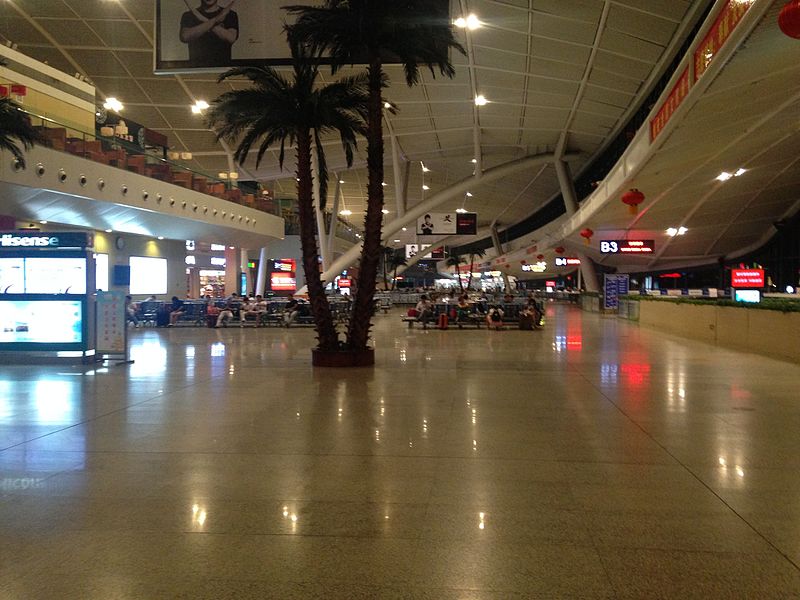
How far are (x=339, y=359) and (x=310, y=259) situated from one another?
235 centimetres

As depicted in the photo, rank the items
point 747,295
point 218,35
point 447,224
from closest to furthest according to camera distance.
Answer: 1. point 218,35
2. point 747,295
3. point 447,224

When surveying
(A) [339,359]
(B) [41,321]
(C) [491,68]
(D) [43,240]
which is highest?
(C) [491,68]

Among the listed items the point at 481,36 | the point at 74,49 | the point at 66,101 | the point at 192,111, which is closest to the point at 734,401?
the point at 481,36

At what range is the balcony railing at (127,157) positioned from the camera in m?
21.8

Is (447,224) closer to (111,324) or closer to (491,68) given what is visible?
(491,68)

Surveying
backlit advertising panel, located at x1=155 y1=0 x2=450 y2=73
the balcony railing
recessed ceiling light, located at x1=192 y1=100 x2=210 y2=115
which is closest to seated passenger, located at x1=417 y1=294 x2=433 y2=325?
the balcony railing

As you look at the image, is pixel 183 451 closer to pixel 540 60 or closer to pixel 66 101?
pixel 66 101

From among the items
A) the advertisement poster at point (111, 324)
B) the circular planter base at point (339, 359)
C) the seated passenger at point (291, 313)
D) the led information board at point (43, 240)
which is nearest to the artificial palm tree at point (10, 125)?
the led information board at point (43, 240)

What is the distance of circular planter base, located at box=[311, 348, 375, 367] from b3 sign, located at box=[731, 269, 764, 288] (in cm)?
2052

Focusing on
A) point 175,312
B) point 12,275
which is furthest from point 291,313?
point 12,275

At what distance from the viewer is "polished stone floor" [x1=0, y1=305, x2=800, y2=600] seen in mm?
4211

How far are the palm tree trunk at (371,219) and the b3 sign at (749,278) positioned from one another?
20199 mm

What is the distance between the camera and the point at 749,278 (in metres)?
29.5

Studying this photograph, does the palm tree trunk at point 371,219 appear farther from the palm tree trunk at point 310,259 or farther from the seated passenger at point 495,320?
the seated passenger at point 495,320
